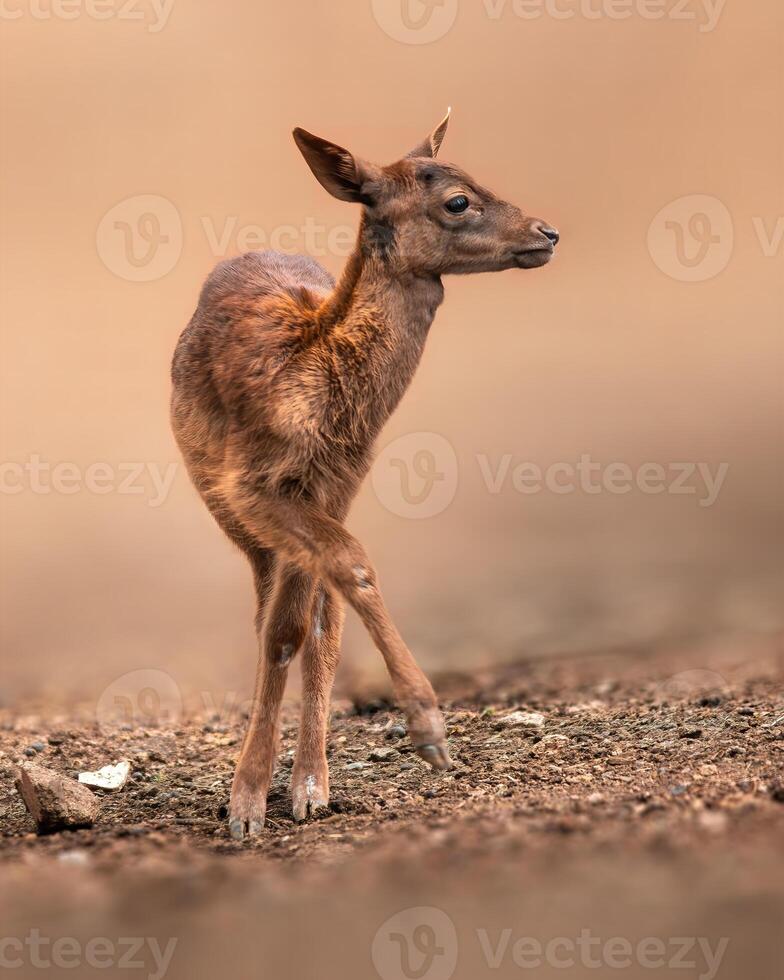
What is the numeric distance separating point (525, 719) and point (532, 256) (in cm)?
420

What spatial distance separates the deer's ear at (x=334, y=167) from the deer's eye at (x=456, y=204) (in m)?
0.50

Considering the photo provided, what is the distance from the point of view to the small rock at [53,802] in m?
8.45

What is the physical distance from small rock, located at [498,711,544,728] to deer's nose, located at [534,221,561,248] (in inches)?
163

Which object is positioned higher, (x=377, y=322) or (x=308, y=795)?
(x=377, y=322)

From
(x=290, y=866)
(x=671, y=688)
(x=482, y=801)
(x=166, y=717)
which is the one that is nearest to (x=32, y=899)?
(x=290, y=866)

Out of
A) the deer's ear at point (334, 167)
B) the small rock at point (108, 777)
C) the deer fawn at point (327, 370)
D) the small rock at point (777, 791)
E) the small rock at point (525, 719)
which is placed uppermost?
the deer's ear at point (334, 167)

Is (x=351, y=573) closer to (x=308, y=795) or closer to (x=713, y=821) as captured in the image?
(x=308, y=795)

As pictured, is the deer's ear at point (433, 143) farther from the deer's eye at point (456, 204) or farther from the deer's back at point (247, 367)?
the deer's back at point (247, 367)

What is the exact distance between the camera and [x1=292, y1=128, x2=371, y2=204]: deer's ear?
834cm

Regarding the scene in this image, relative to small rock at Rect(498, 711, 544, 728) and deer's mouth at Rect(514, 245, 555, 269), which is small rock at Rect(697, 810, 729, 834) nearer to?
deer's mouth at Rect(514, 245, 555, 269)

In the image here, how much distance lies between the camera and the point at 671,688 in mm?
12039

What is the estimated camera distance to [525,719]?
11.1m

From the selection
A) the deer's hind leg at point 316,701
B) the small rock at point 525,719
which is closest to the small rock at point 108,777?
the deer's hind leg at point 316,701

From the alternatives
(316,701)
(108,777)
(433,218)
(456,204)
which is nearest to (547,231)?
(456,204)
